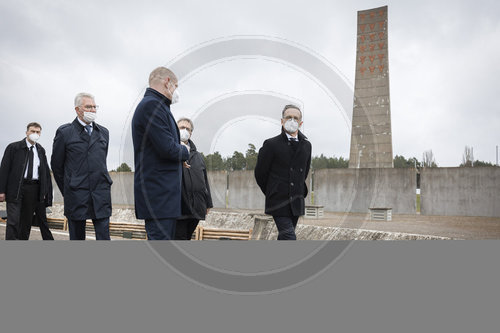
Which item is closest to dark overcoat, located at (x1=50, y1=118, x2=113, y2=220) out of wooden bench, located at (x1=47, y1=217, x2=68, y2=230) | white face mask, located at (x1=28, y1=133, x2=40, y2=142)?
white face mask, located at (x1=28, y1=133, x2=40, y2=142)

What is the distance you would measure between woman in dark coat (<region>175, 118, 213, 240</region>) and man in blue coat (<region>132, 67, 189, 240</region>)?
147 centimetres

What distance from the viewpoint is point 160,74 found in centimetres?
304

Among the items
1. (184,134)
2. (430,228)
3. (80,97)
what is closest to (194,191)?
(184,134)

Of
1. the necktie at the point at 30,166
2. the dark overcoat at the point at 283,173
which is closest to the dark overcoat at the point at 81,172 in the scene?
the dark overcoat at the point at 283,173

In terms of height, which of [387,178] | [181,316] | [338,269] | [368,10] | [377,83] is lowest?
[181,316]

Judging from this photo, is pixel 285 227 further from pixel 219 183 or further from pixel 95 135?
pixel 219 183

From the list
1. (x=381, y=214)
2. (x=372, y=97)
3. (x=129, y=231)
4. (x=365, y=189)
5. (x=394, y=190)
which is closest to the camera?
(x=129, y=231)

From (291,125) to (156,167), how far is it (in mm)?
1570

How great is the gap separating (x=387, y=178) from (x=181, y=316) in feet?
50.3

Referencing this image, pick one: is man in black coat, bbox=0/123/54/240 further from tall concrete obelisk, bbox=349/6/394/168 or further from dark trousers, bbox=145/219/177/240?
tall concrete obelisk, bbox=349/6/394/168

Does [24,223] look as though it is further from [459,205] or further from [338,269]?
[459,205]

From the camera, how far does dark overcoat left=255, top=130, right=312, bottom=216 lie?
3822 millimetres

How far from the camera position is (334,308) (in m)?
1.77

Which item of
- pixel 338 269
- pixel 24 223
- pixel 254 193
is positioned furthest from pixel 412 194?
pixel 338 269
